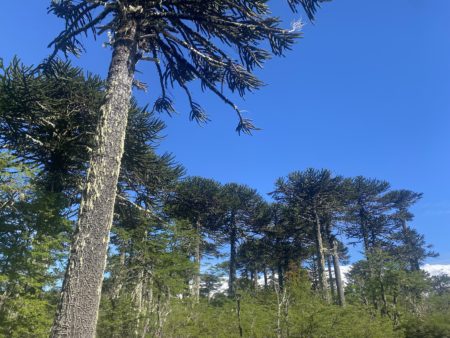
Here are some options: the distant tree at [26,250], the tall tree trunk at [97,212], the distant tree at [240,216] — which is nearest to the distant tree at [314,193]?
the distant tree at [240,216]

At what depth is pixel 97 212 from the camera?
3473mm

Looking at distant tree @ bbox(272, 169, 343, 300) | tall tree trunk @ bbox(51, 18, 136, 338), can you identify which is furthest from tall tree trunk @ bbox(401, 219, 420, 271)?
tall tree trunk @ bbox(51, 18, 136, 338)

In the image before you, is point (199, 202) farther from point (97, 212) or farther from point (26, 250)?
point (97, 212)

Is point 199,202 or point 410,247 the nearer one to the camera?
point 199,202

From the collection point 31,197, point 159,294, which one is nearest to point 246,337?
point 159,294

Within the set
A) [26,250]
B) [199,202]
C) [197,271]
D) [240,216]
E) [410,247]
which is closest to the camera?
[26,250]

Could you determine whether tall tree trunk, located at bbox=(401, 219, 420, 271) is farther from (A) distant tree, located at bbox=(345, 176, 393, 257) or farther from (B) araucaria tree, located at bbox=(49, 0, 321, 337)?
(B) araucaria tree, located at bbox=(49, 0, 321, 337)

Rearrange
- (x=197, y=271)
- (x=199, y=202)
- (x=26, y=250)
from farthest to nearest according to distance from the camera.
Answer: (x=199, y=202), (x=197, y=271), (x=26, y=250)

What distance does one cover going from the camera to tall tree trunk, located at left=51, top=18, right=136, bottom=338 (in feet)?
10.2

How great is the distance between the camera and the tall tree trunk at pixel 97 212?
311 cm

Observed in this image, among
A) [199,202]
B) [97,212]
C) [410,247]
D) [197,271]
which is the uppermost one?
[199,202]

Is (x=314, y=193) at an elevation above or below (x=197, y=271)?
above

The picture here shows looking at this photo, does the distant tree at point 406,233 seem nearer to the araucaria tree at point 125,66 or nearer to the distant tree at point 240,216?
the distant tree at point 240,216

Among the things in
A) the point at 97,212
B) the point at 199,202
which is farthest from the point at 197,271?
the point at 97,212
